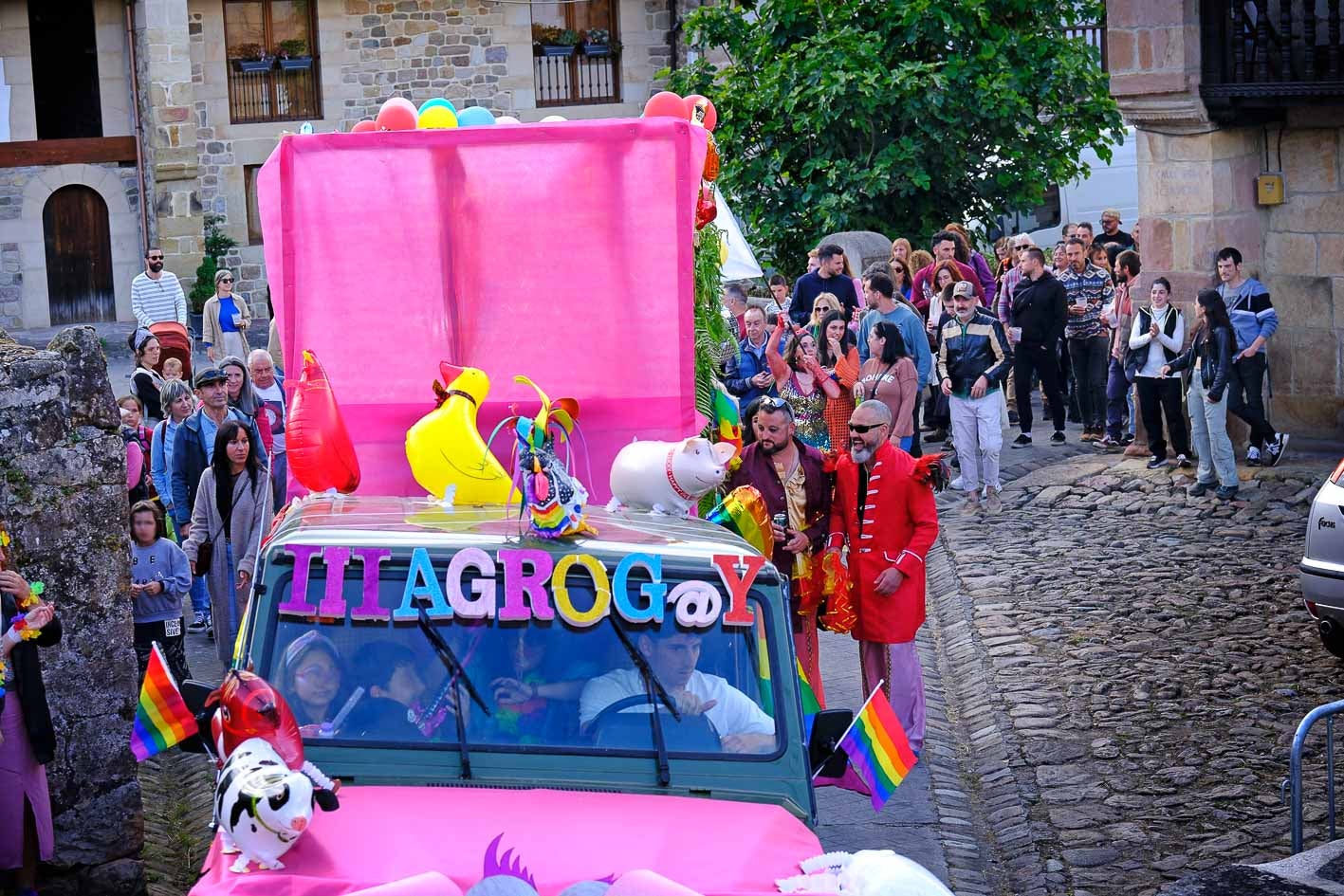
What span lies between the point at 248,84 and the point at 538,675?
28.9 metres

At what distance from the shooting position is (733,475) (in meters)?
9.45

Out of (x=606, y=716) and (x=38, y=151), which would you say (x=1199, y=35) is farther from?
(x=38, y=151)

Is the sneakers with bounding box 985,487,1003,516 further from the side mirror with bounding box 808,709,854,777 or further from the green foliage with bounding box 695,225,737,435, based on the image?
the side mirror with bounding box 808,709,854,777

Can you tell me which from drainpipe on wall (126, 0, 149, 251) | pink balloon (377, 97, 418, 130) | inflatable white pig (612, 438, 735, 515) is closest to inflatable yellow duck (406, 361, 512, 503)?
inflatable white pig (612, 438, 735, 515)

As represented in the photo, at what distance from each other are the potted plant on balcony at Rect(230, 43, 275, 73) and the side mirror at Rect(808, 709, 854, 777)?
94.8ft

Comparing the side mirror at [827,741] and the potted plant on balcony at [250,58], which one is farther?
the potted plant on balcony at [250,58]

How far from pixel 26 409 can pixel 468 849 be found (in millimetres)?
3192

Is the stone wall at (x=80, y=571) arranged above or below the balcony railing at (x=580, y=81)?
below

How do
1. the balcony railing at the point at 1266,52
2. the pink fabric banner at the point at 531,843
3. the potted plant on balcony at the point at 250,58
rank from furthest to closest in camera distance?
the potted plant on balcony at the point at 250,58 < the balcony railing at the point at 1266,52 < the pink fabric banner at the point at 531,843

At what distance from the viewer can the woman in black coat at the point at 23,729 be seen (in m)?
6.99

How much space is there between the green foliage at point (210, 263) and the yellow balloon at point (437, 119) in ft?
71.7

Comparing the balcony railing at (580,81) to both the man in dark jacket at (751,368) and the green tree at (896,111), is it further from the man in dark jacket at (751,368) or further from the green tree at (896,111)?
the man in dark jacket at (751,368)

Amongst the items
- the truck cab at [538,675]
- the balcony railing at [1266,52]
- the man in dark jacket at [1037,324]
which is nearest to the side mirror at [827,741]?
the truck cab at [538,675]

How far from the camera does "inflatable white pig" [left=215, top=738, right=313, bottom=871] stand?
16.0 ft
